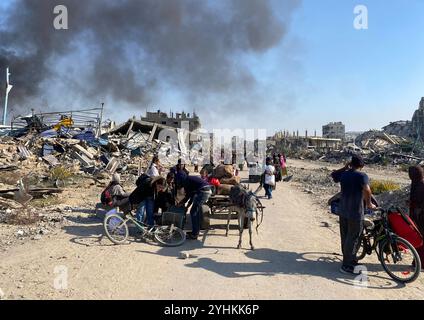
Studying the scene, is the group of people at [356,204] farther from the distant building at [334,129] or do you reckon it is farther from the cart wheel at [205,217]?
the distant building at [334,129]

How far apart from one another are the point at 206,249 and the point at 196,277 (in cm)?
143

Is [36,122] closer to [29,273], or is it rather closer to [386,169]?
[29,273]

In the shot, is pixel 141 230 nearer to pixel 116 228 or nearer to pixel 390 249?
pixel 116 228

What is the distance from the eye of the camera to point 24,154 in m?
19.5

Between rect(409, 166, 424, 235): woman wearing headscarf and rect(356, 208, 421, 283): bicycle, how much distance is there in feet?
1.72

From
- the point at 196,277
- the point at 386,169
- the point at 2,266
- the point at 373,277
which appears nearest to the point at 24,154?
the point at 2,266

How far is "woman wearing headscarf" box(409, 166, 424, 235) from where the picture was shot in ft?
17.7

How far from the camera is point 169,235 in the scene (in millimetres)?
6668

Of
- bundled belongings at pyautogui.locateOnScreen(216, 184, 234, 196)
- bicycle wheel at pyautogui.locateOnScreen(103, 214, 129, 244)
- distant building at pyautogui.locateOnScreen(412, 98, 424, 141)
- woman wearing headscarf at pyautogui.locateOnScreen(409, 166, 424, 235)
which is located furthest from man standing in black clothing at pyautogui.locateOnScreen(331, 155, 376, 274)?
distant building at pyautogui.locateOnScreen(412, 98, 424, 141)

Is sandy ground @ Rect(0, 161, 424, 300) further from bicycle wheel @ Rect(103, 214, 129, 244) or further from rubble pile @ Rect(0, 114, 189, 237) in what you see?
rubble pile @ Rect(0, 114, 189, 237)

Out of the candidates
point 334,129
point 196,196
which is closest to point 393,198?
point 196,196

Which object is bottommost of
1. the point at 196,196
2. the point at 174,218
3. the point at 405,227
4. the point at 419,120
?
the point at 174,218

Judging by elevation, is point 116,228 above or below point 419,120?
below

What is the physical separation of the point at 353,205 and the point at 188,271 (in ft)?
8.35
